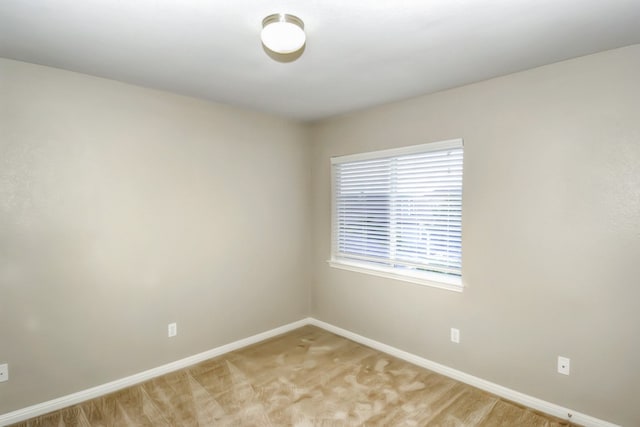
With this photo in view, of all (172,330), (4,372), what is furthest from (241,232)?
(4,372)

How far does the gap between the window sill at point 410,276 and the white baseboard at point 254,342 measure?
0.71 m

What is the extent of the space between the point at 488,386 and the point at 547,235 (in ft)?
4.26

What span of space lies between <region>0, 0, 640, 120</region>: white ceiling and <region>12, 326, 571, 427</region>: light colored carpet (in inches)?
97.8

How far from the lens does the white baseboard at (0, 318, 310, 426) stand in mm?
2374

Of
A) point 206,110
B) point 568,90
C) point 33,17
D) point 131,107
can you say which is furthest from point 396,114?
point 33,17

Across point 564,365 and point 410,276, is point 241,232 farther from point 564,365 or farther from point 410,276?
point 564,365

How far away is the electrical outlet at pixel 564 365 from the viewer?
2.38 metres

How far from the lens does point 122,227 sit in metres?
2.80

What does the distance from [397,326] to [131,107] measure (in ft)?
10.2

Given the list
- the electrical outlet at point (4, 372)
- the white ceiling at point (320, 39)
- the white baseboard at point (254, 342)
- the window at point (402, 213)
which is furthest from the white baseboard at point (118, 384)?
the white ceiling at point (320, 39)

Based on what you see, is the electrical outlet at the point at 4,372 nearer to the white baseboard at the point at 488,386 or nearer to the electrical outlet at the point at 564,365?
the white baseboard at the point at 488,386

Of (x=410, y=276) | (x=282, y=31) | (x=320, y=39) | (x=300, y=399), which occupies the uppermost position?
(x=320, y=39)

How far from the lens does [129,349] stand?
2852 mm

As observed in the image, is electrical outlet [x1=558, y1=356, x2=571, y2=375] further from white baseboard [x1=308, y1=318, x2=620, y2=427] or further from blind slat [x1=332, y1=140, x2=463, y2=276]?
blind slat [x1=332, y1=140, x2=463, y2=276]
